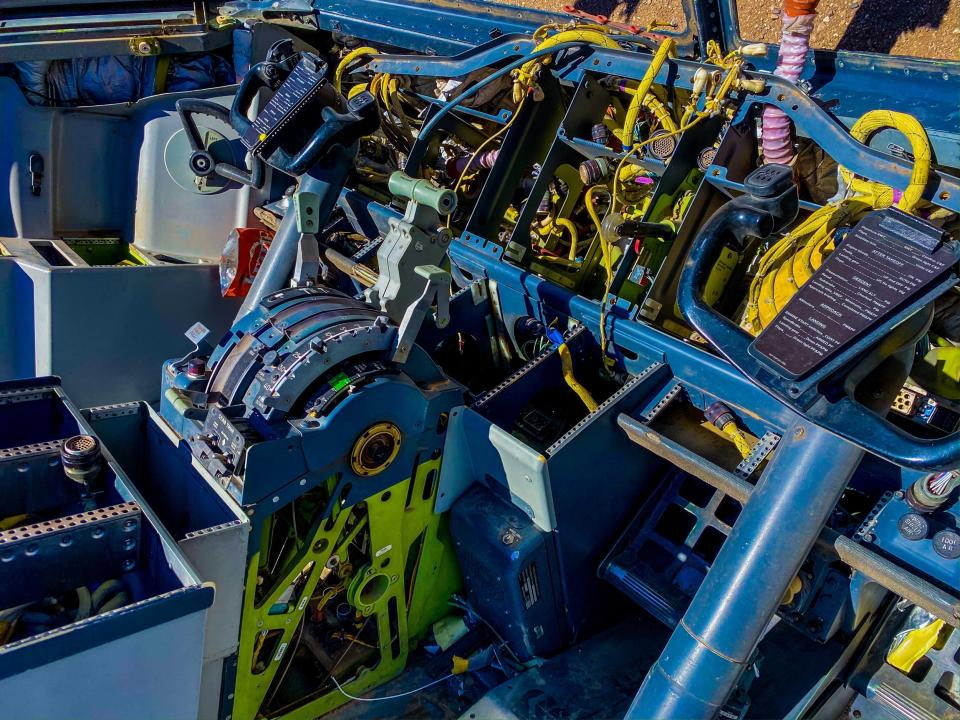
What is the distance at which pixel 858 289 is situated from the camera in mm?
1725

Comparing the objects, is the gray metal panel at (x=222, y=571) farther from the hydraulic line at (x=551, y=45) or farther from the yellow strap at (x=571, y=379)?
the hydraulic line at (x=551, y=45)

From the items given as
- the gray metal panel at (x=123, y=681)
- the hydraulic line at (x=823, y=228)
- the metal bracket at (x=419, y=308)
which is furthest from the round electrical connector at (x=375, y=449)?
the hydraulic line at (x=823, y=228)

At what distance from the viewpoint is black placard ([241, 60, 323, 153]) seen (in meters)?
3.07

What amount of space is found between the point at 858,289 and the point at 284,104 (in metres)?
2.17

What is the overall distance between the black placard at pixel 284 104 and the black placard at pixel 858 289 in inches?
78.8

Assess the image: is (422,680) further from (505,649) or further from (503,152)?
(503,152)

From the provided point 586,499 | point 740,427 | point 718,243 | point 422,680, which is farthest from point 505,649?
point 718,243

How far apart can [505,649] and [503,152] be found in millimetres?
2243

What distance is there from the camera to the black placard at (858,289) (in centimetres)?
169

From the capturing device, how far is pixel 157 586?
2.41 meters

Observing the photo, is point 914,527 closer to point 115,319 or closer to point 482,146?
point 482,146

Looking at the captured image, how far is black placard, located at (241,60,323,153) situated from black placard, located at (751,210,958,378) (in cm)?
200

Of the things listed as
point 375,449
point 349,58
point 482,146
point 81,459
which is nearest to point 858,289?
point 375,449

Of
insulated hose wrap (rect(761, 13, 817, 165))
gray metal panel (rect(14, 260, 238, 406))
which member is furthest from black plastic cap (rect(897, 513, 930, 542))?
gray metal panel (rect(14, 260, 238, 406))
